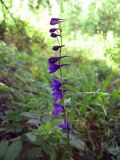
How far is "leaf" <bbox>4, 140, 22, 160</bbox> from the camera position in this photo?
1.31 m

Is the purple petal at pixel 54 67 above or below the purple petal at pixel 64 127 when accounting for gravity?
above

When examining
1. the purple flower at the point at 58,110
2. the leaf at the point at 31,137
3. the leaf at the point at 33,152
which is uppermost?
the purple flower at the point at 58,110

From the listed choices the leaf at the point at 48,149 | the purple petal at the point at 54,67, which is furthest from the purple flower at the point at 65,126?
the purple petal at the point at 54,67

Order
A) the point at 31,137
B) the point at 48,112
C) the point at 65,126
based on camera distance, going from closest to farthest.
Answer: the point at 31,137 < the point at 65,126 < the point at 48,112

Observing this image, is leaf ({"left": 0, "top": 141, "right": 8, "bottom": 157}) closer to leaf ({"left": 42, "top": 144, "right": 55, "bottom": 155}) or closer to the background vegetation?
the background vegetation

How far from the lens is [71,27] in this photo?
17.9ft

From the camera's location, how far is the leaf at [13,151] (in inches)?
51.7

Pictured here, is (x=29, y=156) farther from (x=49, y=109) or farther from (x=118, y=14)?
(x=118, y=14)

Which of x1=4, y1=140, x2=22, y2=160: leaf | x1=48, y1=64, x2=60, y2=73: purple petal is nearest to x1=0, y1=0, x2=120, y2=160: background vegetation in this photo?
x1=4, y1=140, x2=22, y2=160: leaf

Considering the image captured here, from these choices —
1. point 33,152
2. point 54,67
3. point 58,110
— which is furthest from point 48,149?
point 54,67

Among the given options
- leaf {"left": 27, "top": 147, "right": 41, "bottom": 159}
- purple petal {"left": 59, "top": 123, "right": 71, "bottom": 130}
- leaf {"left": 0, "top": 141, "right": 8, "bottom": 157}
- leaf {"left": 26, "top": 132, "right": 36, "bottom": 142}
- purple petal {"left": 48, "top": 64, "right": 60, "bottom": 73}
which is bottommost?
leaf {"left": 27, "top": 147, "right": 41, "bottom": 159}

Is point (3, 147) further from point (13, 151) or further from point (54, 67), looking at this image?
point (54, 67)

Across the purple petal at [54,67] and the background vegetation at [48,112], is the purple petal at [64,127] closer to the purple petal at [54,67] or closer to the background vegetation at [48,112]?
the background vegetation at [48,112]

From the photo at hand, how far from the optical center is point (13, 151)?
132 centimetres
